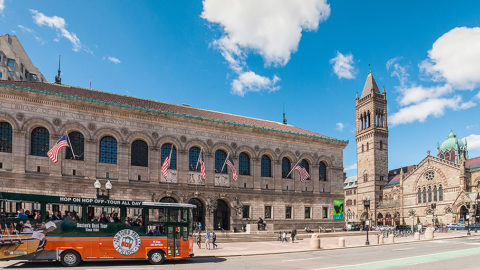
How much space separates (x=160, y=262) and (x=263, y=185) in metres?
26.6

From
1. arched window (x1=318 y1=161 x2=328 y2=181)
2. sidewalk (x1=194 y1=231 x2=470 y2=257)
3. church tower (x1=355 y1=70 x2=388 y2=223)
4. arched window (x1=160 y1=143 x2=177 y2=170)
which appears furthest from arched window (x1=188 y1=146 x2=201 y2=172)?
church tower (x1=355 y1=70 x2=388 y2=223)

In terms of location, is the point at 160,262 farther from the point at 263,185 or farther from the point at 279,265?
the point at 263,185

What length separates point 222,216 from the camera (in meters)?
42.2

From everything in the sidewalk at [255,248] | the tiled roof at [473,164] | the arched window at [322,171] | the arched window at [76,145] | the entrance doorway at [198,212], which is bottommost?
the sidewalk at [255,248]

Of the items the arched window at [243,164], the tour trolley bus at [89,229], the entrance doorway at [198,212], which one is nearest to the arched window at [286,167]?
the arched window at [243,164]

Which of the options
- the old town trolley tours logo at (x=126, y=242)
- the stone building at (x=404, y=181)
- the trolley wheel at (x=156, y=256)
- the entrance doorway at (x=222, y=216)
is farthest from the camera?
the stone building at (x=404, y=181)

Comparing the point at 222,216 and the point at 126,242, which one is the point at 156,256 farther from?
the point at 222,216

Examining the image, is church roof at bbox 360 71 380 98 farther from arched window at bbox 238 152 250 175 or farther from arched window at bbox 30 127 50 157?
arched window at bbox 30 127 50 157

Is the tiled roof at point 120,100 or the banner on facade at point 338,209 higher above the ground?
the tiled roof at point 120,100

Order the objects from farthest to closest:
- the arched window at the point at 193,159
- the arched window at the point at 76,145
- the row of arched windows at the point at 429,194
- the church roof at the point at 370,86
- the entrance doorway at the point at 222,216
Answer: the church roof at the point at 370,86
the row of arched windows at the point at 429,194
the entrance doorway at the point at 222,216
the arched window at the point at 193,159
the arched window at the point at 76,145

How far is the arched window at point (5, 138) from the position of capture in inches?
1265

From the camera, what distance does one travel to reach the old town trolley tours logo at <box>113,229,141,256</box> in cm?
1817

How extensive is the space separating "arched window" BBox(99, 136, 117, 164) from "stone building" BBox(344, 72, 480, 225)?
201 feet

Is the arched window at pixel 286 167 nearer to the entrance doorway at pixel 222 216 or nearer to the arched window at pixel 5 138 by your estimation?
the entrance doorway at pixel 222 216
